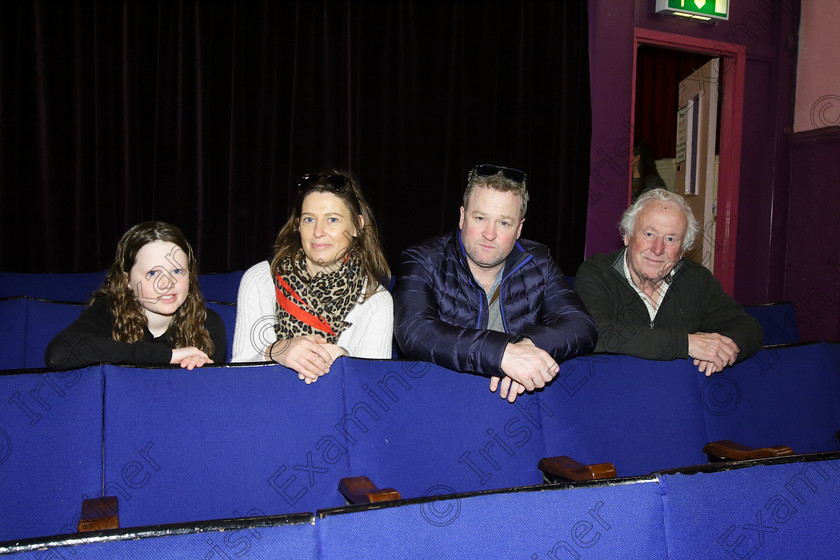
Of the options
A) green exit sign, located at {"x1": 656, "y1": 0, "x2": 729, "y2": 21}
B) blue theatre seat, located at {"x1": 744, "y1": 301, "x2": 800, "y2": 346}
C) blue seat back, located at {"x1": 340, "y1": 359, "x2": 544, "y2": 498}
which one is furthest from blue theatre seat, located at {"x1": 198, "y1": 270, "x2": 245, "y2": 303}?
green exit sign, located at {"x1": 656, "y1": 0, "x2": 729, "y2": 21}

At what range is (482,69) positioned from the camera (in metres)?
4.62

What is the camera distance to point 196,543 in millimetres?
903

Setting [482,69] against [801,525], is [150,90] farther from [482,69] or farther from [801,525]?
[801,525]

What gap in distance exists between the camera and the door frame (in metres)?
5.20

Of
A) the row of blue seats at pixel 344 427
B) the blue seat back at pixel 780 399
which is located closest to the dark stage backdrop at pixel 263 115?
the row of blue seats at pixel 344 427

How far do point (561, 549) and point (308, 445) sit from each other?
2.70 ft

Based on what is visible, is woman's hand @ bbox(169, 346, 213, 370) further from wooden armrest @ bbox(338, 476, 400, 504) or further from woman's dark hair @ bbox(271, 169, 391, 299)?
wooden armrest @ bbox(338, 476, 400, 504)

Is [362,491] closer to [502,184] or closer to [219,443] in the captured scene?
[219,443]

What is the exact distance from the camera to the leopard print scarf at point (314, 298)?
2.02 meters

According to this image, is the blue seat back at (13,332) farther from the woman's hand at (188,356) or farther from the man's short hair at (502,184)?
the man's short hair at (502,184)

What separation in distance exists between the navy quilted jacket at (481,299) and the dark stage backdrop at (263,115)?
2329 mm

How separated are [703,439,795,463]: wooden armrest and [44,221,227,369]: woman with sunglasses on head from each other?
1591mm

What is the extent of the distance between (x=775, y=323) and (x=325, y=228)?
2.23 m

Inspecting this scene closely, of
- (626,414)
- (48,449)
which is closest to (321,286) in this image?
(48,449)
